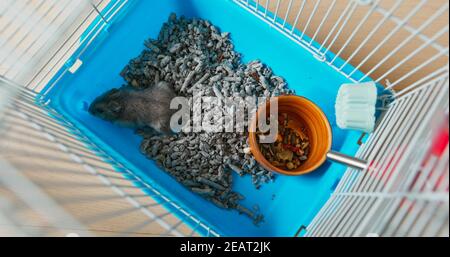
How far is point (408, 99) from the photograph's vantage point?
94cm

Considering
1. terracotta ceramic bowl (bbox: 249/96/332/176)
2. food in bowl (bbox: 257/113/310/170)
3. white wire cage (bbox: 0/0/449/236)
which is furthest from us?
food in bowl (bbox: 257/113/310/170)

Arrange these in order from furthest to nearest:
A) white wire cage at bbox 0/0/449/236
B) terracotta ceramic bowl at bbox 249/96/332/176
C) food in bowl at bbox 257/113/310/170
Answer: food in bowl at bbox 257/113/310/170 → terracotta ceramic bowl at bbox 249/96/332/176 → white wire cage at bbox 0/0/449/236

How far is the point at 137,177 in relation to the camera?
1.16m

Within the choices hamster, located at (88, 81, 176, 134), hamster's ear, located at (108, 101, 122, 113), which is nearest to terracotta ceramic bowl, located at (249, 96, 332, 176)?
hamster, located at (88, 81, 176, 134)

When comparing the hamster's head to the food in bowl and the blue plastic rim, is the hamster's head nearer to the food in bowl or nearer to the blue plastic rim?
the blue plastic rim

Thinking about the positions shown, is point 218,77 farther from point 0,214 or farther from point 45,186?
point 0,214

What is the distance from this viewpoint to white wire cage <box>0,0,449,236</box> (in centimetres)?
63

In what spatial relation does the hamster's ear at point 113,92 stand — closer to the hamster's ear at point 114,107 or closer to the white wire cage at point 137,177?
the hamster's ear at point 114,107

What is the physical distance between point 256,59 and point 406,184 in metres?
0.86

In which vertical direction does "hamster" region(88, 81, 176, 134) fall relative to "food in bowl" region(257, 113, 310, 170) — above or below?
below

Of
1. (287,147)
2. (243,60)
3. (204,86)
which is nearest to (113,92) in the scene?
(204,86)

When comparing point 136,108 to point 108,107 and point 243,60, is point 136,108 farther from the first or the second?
point 243,60

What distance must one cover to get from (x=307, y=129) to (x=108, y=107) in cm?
81

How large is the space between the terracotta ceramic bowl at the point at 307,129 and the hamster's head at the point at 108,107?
0.56 m
